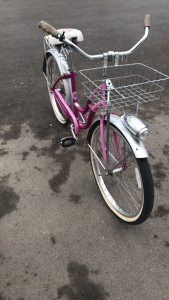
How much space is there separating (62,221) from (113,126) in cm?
109

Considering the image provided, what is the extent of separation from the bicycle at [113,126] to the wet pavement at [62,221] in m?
0.22

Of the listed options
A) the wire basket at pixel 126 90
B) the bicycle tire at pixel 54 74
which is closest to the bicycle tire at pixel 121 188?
the wire basket at pixel 126 90

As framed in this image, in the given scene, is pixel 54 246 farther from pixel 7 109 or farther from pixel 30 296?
pixel 7 109

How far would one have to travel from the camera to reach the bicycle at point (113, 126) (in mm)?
1496

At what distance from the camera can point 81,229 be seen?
203 cm

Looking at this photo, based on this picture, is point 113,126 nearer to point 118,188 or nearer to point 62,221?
point 118,188

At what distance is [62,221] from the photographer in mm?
2096

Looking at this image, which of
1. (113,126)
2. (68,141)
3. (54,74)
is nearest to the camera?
(113,126)

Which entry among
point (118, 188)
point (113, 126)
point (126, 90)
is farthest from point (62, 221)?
point (126, 90)

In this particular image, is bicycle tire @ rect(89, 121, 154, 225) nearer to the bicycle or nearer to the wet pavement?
the bicycle

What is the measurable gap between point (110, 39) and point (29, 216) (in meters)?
5.12

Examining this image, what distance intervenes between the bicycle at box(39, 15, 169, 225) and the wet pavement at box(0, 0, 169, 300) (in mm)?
220

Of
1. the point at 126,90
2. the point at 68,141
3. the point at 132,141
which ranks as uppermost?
the point at 126,90

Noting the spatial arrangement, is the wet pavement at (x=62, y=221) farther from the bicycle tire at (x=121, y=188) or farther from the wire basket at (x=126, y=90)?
the wire basket at (x=126, y=90)
